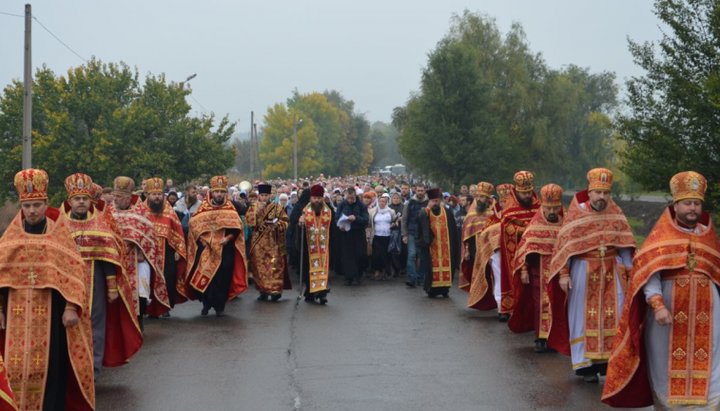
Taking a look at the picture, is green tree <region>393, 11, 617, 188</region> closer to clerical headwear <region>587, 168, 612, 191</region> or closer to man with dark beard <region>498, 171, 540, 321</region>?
A: man with dark beard <region>498, 171, 540, 321</region>

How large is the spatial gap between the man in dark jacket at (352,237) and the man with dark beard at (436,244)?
155 centimetres

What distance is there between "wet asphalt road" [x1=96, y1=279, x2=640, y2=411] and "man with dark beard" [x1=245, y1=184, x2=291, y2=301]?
1275 millimetres

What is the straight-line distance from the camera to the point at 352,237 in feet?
64.2

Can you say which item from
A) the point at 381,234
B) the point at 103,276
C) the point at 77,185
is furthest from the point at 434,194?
the point at 77,185

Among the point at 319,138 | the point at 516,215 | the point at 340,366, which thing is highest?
the point at 319,138

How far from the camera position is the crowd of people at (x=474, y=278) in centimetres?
740

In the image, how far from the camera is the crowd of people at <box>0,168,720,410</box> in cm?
740

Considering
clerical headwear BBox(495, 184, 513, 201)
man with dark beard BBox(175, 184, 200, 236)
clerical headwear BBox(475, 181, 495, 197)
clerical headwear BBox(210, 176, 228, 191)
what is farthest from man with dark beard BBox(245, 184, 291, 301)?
clerical headwear BBox(495, 184, 513, 201)

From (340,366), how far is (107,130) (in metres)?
34.4

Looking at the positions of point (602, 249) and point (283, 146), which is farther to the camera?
point (283, 146)

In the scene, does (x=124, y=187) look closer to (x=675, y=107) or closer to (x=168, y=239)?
(x=168, y=239)

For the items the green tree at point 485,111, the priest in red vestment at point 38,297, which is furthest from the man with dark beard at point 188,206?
the green tree at point 485,111

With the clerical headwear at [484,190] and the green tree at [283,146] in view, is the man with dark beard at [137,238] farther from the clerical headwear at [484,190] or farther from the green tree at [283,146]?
the green tree at [283,146]

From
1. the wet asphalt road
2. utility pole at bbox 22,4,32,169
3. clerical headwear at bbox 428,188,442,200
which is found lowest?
the wet asphalt road
